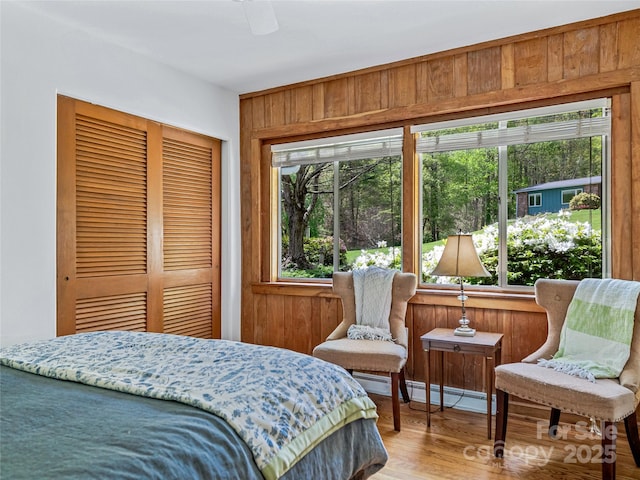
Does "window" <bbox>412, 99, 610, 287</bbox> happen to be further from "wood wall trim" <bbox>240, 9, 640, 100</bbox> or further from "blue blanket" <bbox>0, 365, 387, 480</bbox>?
"blue blanket" <bbox>0, 365, 387, 480</bbox>

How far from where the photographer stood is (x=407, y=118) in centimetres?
360

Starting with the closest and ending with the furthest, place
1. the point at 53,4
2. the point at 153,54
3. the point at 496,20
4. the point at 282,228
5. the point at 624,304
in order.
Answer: the point at 624,304 < the point at 53,4 < the point at 496,20 < the point at 153,54 < the point at 282,228

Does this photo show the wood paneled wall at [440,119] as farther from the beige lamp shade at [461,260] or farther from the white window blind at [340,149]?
the beige lamp shade at [461,260]

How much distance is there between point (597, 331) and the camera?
2561 millimetres

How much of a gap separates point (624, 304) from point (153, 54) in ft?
11.5

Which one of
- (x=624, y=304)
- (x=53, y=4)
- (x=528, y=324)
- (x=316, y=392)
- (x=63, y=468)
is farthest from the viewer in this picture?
(x=528, y=324)

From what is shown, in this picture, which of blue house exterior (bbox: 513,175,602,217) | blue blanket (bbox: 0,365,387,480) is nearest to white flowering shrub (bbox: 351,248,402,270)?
blue house exterior (bbox: 513,175,602,217)

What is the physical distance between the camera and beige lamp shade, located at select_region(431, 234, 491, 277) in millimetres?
2994

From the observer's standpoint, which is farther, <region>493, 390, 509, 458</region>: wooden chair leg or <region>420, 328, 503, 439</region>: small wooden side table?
<region>420, 328, 503, 439</region>: small wooden side table

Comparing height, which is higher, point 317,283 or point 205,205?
point 205,205

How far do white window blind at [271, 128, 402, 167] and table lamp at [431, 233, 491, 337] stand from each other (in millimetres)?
1008

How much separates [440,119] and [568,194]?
1059mm

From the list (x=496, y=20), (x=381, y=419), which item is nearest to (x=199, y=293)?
(x=381, y=419)

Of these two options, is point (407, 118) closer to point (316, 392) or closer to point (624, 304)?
point (624, 304)
